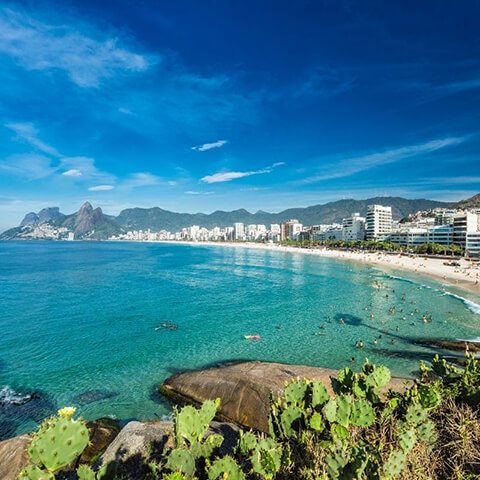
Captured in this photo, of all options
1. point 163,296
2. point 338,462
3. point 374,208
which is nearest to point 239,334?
point 163,296

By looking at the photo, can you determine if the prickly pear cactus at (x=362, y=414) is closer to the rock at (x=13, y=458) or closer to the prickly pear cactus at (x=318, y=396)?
the prickly pear cactus at (x=318, y=396)

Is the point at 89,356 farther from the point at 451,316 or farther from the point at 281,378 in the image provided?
the point at 451,316

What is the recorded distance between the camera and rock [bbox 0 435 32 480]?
30.1ft

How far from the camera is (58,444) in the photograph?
15.5 ft

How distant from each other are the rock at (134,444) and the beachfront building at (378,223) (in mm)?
164290

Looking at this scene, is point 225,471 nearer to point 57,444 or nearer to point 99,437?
point 57,444

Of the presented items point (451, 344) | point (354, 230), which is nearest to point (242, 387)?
point (451, 344)

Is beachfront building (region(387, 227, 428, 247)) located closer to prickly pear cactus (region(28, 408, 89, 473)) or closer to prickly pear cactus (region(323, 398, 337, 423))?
prickly pear cactus (region(323, 398, 337, 423))

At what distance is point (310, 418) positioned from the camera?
699 centimetres

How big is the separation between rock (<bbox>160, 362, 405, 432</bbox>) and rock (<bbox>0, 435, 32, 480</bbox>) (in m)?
7.08

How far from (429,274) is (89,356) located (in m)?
70.5

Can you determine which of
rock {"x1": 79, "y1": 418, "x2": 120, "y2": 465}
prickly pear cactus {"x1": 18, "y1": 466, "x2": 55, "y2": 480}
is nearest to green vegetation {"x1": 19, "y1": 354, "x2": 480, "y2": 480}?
prickly pear cactus {"x1": 18, "y1": 466, "x2": 55, "y2": 480}

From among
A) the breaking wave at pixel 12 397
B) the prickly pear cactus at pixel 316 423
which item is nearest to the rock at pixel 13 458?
the breaking wave at pixel 12 397

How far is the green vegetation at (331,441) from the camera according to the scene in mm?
4918
